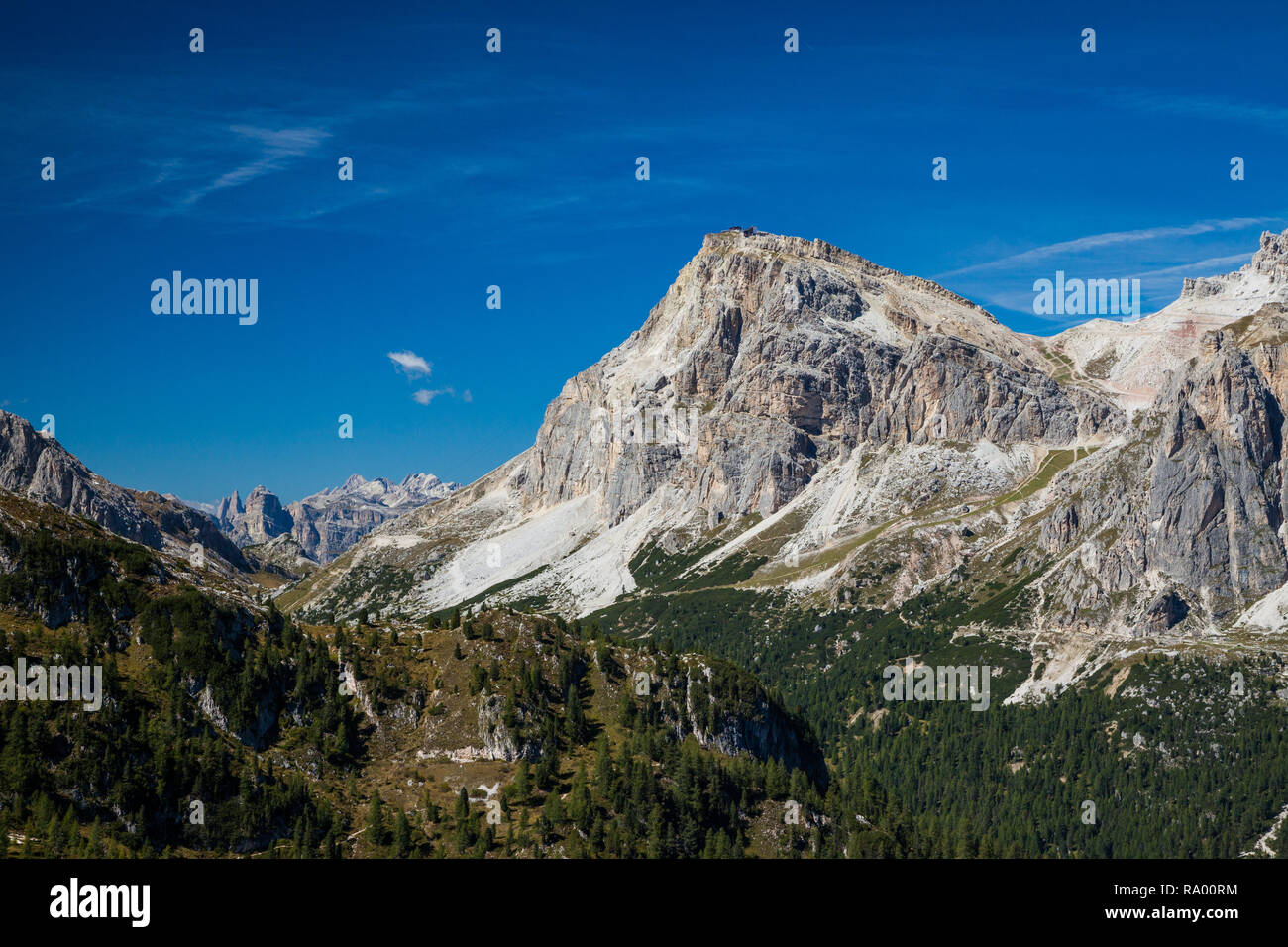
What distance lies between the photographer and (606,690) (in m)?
186

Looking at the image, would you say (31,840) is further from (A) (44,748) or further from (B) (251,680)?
(B) (251,680)

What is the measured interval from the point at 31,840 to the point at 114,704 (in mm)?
25835

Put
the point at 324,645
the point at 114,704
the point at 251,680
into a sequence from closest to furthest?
the point at 114,704
the point at 251,680
the point at 324,645

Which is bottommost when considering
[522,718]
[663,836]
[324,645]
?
[663,836]

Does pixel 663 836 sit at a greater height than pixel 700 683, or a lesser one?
lesser
